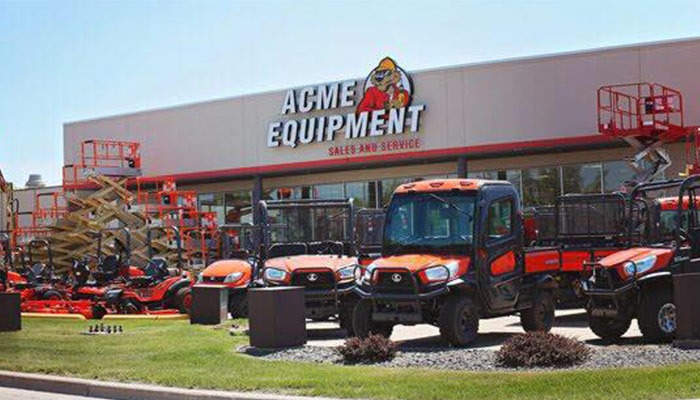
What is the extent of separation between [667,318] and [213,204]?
101 ft

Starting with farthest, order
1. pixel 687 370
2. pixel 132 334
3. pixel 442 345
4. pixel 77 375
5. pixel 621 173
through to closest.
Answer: pixel 621 173, pixel 132 334, pixel 442 345, pixel 77 375, pixel 687 370

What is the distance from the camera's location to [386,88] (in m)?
35.6

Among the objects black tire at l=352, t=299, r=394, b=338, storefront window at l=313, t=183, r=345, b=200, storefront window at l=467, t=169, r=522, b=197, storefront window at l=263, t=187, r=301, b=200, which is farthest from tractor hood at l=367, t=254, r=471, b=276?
storefront window at l=263, t=187, r=301, b=200

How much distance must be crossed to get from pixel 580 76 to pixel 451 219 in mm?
18124

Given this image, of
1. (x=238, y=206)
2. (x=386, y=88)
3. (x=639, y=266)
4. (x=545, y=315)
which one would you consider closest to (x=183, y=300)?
(x=545, y=315)

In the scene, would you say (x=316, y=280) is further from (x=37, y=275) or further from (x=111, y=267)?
(x=37, y=275)

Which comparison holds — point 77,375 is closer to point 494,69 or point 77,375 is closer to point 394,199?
point 394,199

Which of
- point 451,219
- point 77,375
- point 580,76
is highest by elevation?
point 580,76

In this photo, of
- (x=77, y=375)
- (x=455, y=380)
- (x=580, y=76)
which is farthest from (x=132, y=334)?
(x=580, y=76)

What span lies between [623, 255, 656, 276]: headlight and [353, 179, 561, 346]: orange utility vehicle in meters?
2.05

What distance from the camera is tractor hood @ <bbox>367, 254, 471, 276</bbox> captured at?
47.7 feet

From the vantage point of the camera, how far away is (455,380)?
10.6 m

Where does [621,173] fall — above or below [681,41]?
below

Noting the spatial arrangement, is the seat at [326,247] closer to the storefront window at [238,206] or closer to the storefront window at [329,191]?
the storefront window at [329,191]
